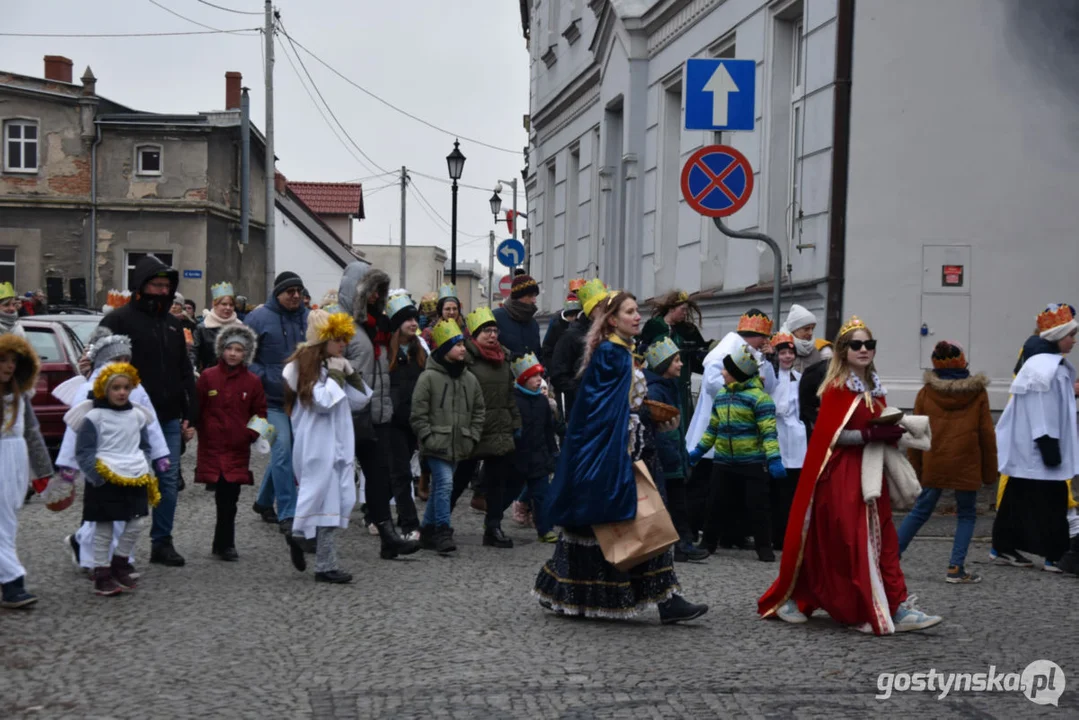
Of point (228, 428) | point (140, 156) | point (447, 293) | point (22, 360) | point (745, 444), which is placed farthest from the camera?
point (140, 156)

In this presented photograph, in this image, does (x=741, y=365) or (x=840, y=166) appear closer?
(x=741, y=365)

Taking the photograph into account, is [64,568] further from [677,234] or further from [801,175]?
[677,234]

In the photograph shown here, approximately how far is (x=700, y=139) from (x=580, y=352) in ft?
23.0

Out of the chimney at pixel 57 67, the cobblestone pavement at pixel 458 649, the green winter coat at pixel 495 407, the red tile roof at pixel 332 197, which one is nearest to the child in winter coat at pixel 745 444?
the cobblestone pavement at pixel 458 649

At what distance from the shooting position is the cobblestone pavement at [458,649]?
6.18 m

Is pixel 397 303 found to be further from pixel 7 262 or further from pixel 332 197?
pixel 332 197

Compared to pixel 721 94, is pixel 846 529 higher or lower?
lower

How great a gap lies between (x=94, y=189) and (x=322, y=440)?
3877cm

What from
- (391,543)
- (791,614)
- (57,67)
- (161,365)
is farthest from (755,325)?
(57,67)

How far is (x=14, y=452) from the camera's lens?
8250 mm

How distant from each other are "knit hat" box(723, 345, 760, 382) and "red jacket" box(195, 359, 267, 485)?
3291 millimetres

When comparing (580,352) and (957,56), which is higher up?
(957,56)

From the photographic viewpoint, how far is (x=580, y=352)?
12.0 meters

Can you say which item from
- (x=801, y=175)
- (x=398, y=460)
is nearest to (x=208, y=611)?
(x=398, y=460)
